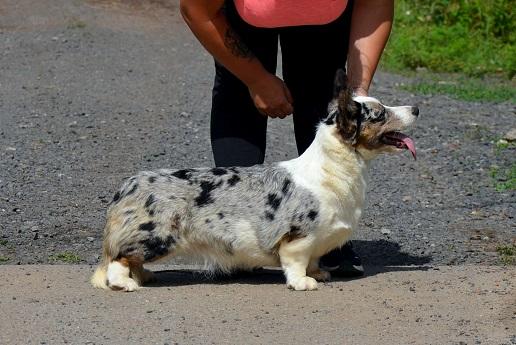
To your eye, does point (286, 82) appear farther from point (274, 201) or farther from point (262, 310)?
point (262, 310)

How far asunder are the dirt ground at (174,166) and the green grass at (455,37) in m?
0.74

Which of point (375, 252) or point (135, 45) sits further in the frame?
point (135, 45)

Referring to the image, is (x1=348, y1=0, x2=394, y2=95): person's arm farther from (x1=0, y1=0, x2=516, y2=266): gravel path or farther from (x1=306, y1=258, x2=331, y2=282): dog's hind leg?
(x1=0, y1=0, x2=516, y2=266): gravel path

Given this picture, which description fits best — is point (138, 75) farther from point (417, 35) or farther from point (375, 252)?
point (375, 252)

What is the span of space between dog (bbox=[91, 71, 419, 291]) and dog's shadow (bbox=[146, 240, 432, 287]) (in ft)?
0.43

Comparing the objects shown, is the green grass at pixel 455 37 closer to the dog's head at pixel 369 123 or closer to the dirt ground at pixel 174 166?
the dirt ground at pixel 174 166

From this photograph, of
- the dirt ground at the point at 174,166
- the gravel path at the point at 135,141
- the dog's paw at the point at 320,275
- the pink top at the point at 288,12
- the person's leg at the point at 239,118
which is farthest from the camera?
the gravel path at the point at 135,141

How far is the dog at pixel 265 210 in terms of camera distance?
5.58 m

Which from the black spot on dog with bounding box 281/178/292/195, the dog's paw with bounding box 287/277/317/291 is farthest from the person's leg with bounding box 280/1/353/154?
the dog's paw with bounding box 287/277/317/291

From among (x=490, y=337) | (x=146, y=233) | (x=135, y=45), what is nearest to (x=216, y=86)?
(x=146, y=233)

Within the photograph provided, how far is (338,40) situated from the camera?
5.90 metres

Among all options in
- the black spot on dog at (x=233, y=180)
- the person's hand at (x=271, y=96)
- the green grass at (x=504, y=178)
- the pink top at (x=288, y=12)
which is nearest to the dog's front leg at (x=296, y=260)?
the black spot on dog at (x=233, y=180)

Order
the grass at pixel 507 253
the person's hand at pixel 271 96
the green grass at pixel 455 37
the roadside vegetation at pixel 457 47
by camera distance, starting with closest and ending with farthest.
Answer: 1. the person's hand at pixel 271 96
2. the grass at pixel 507 253
3. the roadside vegetation at pixel 457 47
4. the green grass at pixel 455 37

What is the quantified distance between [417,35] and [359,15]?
6920mm
